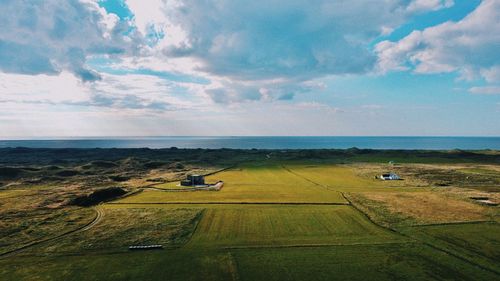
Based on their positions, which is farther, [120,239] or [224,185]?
[224,185]

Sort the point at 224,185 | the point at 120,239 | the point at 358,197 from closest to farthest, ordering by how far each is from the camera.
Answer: the point at 120,239, the point at 358,197, the point at 224,185

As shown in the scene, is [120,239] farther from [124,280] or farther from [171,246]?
[124,280]

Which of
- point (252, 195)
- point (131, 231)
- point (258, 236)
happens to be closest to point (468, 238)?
point (258, 236)

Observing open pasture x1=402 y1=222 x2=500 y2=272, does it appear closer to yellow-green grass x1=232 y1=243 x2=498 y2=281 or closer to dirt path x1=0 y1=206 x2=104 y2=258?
yellow-green grass x1=232 y1=243 x2=498 y2=281

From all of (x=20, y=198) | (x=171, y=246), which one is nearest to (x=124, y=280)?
(x=171, y=246)

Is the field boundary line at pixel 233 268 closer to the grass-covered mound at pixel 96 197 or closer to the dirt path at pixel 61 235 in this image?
the dirt path at pixel 61 235

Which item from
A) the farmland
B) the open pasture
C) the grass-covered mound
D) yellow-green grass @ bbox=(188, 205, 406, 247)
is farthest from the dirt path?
the open pasture

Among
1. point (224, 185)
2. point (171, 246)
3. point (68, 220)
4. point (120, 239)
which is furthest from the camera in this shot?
point (224, 185)
